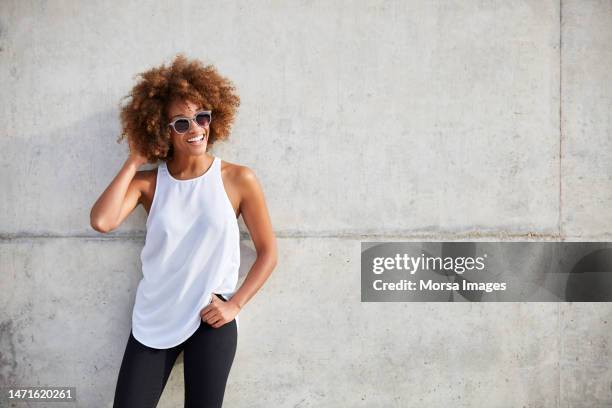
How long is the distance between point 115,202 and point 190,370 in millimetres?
951

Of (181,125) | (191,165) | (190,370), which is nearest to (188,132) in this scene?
(181,125)

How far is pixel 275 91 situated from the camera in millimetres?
3314

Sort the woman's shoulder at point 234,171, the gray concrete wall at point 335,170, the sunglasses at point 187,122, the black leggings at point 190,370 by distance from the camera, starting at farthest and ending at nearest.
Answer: the gray concrete wall at point 335,170, the woman's shoulder at point 234,171, the sunglasses at point 187,122, the black leggings at point 190,370

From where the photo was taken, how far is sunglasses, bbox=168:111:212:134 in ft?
9.26

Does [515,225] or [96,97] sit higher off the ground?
[96,97]

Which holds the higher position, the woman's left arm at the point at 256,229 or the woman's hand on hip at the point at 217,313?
the woman's left arm at the point at 256,229

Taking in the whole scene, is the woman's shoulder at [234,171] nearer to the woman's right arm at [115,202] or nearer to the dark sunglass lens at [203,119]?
the dark sunglass lens at [203,119]

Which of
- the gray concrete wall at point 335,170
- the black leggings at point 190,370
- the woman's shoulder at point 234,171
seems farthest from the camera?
the gray concrete wall at point 335,170

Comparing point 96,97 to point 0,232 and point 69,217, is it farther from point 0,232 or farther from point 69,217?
point 0,232

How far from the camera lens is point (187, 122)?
283 cm

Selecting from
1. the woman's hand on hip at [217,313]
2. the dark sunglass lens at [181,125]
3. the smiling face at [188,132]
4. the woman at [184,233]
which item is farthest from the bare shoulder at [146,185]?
the woman's hand on hip at [217,313]

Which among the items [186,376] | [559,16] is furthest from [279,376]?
[559,16]

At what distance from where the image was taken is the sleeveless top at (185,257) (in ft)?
9.18

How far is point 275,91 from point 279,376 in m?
1.75
